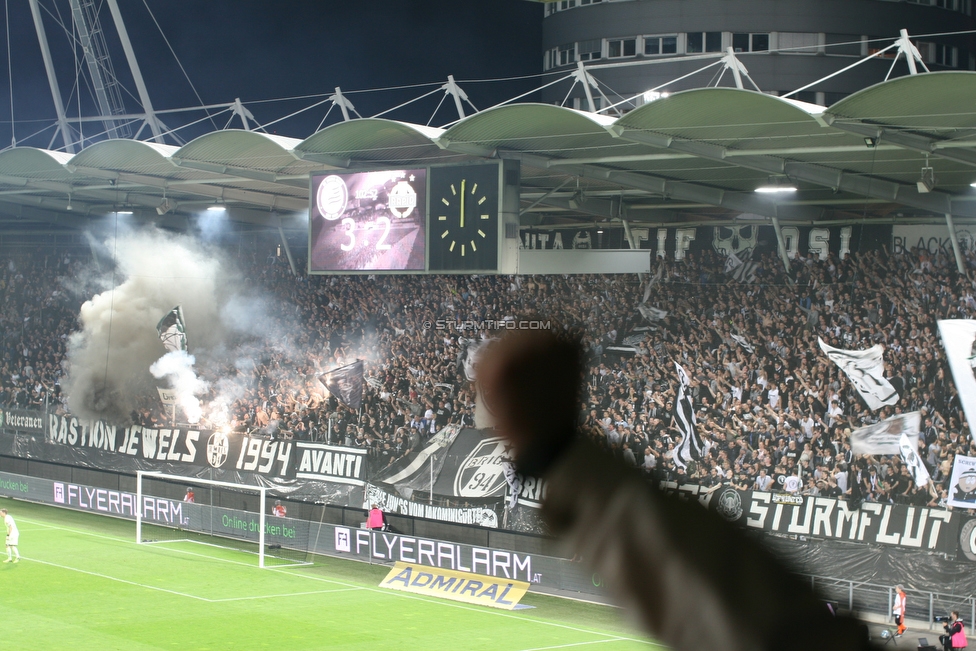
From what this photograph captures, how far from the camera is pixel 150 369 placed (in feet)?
109

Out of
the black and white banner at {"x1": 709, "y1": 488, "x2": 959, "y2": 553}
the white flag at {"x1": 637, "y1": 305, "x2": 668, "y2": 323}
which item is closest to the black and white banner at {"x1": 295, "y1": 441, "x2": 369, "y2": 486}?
the white flag at {"x1": 637, "y1": 305, "x2": 668, "y2": 323}

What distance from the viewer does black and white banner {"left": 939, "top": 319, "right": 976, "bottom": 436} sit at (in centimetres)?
1812

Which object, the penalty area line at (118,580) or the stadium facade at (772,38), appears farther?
the stadium facade at (772,38)

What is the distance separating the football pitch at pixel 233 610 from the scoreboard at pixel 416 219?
6.50 meters

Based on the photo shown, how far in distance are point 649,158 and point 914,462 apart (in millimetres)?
7088

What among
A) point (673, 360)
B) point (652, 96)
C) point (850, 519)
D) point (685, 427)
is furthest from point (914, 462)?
point (652, 96)

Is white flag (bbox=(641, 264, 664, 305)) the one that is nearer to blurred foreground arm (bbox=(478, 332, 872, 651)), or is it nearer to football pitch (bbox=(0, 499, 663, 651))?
football pitch (bbox=(0, 499, 663, 651))

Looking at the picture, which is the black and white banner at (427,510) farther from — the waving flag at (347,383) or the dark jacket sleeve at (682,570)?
the dark jacket sleeve at (682,570)

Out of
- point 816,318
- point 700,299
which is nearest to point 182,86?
point 700,299

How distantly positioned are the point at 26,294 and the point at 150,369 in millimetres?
7622

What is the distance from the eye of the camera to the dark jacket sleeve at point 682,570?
0.95 meters

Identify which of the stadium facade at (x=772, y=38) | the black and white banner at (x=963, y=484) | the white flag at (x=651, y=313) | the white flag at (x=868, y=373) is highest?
the stadium facade at (x=772, y=38)

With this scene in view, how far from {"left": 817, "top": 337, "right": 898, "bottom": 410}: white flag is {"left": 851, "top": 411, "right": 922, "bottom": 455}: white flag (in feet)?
1.88

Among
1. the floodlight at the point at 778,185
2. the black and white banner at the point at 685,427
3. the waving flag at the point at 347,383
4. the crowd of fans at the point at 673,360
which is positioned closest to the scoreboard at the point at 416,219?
the crowd of fans at the point at 673,360
